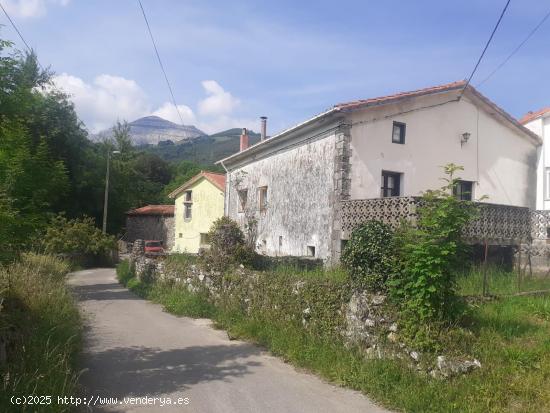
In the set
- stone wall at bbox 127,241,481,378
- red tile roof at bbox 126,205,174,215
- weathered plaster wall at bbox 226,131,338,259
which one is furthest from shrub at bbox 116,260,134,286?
red tile roof at bbox 126,205,174,215

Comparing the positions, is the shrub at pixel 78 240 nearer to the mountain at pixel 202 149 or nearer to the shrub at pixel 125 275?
the shrub at pixel 125 275

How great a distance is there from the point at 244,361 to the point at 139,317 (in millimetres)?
4357

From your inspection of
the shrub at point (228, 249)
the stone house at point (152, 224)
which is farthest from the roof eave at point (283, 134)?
the stone house at point (152, 224)

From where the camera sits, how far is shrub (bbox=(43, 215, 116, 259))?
1050 inches

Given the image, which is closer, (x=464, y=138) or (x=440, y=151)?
(x=440, y=151)

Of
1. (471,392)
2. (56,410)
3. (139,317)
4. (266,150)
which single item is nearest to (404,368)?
(471,392)

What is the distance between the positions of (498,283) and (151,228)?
1278 inches

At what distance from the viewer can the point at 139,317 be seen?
34.8 feet

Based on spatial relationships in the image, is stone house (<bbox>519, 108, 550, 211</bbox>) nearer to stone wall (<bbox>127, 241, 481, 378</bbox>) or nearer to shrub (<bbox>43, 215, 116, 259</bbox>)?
stone wall (<bbox>127, 241, 481, 378</bbox>)

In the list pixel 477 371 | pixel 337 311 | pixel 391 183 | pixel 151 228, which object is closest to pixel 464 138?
pixel 391 183

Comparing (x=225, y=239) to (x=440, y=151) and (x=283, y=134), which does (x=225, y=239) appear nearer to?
(x=283, y=134)

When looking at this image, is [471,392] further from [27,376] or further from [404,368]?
[27,376]

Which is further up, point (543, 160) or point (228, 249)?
point (543, 160)

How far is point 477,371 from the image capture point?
5.36m
